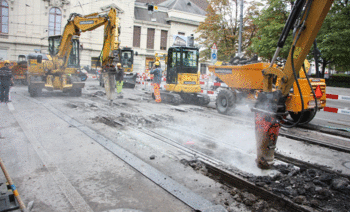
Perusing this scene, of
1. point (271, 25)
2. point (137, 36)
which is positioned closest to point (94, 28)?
point (271, 25)

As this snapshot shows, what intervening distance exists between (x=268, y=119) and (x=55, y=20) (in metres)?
34.6

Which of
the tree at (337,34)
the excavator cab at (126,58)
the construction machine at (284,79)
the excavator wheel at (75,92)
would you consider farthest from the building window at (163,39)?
the construction machine at (284,79)

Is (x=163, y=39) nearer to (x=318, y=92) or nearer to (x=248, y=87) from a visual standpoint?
(x=248, y=87)

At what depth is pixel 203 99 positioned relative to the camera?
40.3 ft

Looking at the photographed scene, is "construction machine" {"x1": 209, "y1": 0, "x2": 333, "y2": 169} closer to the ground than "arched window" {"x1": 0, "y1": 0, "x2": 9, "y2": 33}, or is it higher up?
closer to the ground

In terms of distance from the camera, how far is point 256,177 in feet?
14.2

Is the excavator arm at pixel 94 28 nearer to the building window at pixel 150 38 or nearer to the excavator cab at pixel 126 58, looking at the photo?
the excavator cab at pixel 126 58

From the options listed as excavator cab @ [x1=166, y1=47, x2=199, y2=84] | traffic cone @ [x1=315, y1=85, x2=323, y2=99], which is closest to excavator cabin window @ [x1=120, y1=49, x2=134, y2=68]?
excavator cab @ [x1=166, y1=47, x2=199, y2=84]

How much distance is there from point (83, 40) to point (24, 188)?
3315cm

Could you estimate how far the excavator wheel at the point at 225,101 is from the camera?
994 cm

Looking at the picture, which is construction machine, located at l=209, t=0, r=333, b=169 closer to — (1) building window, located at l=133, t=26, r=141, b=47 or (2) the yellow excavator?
(2) the yellow excavator

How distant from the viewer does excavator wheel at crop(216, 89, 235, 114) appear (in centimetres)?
994

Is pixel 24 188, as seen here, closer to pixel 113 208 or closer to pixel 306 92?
pixel 113 208

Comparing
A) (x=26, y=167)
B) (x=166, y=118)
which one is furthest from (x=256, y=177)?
(x=166, y=118)
